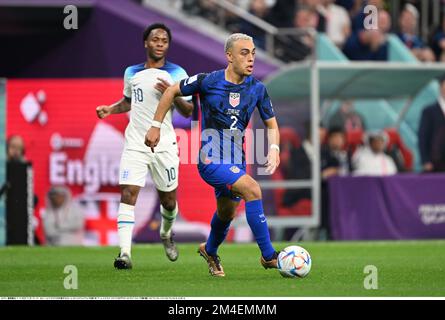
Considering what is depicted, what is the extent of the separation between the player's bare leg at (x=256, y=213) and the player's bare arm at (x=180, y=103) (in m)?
1.77

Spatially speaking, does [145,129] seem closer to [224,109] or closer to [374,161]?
[224,109]

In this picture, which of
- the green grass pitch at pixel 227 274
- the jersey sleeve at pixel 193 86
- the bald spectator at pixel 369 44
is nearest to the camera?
the green grass pitch at pixel 227 274

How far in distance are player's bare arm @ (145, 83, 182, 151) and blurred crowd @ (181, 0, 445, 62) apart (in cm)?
1097

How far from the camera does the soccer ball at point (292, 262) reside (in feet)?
36.9

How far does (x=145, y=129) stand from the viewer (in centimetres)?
1316

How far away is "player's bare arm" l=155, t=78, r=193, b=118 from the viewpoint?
12664 mm

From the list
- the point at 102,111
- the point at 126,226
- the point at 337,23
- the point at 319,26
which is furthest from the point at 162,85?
the point at 337,23

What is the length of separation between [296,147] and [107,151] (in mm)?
3240

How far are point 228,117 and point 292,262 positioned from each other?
152cm

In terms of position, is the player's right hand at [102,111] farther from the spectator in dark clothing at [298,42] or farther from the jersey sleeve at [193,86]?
the spectator in dark clothing at [298,42]

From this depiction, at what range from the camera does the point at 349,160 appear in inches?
861

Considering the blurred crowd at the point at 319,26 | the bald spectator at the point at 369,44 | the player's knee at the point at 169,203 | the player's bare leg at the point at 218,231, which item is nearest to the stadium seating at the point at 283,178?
the blurred crowd at the point at 319,26

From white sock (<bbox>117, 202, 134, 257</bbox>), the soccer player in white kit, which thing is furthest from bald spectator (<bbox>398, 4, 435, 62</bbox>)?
white sock (<bbox>117, 202, 134, 257</bbox>)
